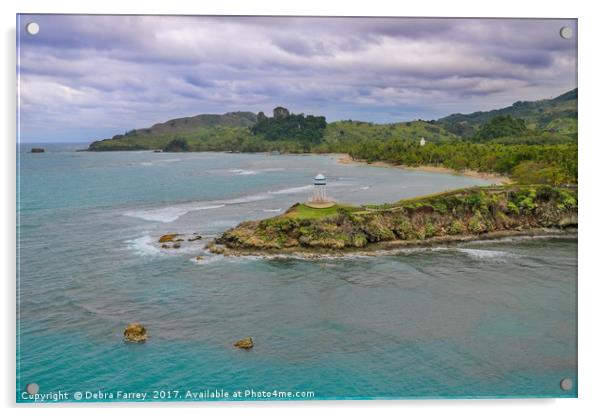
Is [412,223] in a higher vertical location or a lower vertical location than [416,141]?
lower

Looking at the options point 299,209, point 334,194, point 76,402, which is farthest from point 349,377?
point 334,194

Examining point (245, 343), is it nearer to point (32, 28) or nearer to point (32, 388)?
point (32, 388)

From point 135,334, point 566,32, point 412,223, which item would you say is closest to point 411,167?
point 412,223

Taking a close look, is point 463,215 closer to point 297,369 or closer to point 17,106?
point 297,369

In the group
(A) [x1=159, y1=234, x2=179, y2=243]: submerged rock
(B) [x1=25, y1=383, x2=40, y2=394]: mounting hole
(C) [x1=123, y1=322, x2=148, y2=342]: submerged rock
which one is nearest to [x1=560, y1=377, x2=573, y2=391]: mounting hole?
(C) [x1=123, y1=322, x2=148, y2=342]: submerged rock

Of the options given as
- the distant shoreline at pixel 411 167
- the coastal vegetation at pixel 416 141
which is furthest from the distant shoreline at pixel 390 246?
the distant shoreline at pixel 411 167

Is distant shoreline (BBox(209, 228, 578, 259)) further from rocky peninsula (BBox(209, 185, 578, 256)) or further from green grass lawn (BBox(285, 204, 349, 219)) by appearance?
green grass lawn (BBox(285, 204, 349, 219))
